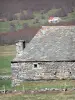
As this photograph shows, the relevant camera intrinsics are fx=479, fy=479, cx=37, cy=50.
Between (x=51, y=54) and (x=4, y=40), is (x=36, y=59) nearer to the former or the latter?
(x=51, y=54)

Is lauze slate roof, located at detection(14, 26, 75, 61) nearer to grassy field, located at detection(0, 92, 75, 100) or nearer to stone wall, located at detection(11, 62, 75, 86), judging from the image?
stone wall, located at detection(11, 62, 75, 86)

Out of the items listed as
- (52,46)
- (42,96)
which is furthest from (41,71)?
(42,96)

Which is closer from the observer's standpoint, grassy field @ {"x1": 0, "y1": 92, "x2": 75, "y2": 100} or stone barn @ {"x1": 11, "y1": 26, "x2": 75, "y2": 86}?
grassy field @ {"x1": 0, "y1": 92, "x2": 75, "y2": 100}

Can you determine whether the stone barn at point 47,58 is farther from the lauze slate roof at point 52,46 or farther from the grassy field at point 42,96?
the grassy field at point 42,96

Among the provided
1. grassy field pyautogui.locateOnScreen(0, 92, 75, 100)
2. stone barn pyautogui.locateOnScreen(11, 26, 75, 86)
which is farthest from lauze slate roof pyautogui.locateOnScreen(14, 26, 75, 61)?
grassy field pyautogui.locateOnScreen(0, 92, 75, 100)

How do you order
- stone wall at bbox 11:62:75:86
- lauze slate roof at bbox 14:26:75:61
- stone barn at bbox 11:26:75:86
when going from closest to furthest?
stone wall at bbox 11:62:75:86
stone barn at bbox 11:26:75:86
lauze slate roof at bbox 14:26:75:61

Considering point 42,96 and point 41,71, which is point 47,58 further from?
point 42,96

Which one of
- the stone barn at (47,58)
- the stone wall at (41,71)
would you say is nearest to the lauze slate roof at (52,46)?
the stone barn at (47,58)
